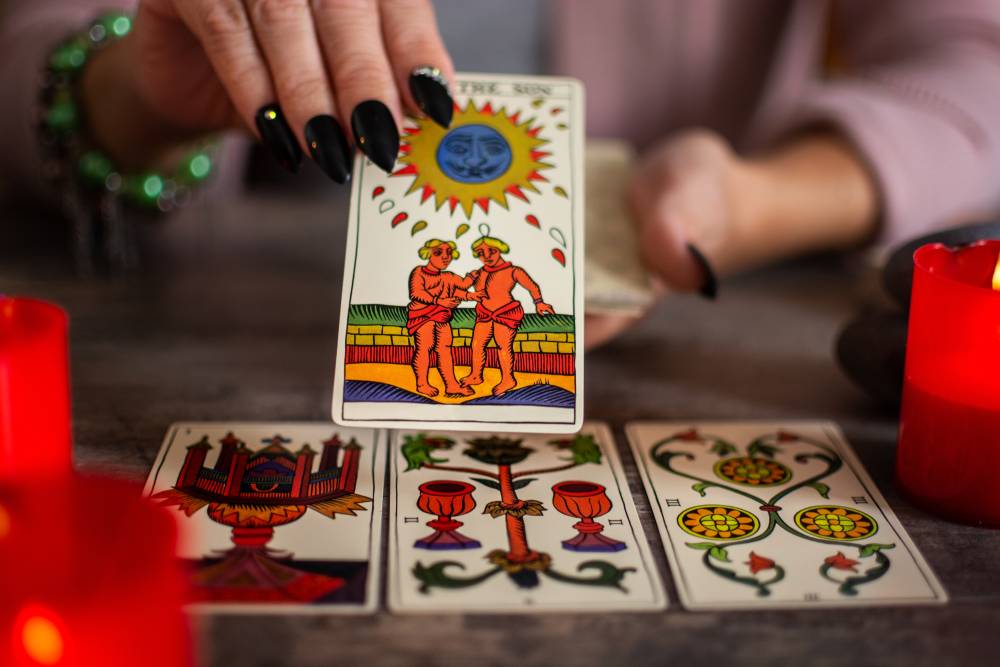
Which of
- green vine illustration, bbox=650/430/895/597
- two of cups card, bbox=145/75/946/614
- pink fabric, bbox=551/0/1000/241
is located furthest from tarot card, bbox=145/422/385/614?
pink fabric, bbox=551/0/1000/241

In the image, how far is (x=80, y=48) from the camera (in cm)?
105

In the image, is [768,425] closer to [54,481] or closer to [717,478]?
[717,478]

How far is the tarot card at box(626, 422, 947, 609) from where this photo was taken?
54cm

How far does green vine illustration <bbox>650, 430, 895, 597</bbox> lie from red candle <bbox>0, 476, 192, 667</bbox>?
31cm

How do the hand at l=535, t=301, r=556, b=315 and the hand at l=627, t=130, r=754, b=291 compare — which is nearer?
the hand at l=535, t=301, r=556, b=315

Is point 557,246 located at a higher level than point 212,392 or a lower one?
higher

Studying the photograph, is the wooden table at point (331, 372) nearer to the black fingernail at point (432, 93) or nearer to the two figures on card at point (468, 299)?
the two figures on card at point (468, 299)

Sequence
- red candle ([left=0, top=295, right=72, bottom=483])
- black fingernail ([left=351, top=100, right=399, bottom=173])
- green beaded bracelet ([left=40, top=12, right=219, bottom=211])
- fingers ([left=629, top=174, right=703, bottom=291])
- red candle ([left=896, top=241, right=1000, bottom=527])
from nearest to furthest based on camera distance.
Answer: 1. red candle ([left=0, top=295, right=72, bottom=483])
2. red candle ([left=896, top=241, right=1000, bottom=527])
3. black fingernail ([left=351, top=100, right=399, bottom=173])
4. fingers ([left=629, top=174, right=703, bottom=291])
5. green beaded bracelet ([left=40, top=12, right=219, bottom=211])

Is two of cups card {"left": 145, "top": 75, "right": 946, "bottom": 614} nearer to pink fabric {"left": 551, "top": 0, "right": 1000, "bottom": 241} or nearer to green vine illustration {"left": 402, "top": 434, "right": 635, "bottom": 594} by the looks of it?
green vine illustration {"left": 402, "top": 434, "right": 635, "bottom": 594}

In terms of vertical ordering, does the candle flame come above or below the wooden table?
above

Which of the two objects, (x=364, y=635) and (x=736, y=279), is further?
(x=736, y=279)

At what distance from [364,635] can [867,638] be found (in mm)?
268

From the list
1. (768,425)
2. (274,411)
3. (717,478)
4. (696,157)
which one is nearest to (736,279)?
(696,157)

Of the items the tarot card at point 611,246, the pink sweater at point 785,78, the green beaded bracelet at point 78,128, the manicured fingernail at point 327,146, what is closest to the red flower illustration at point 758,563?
the tarot card at point 611,246
